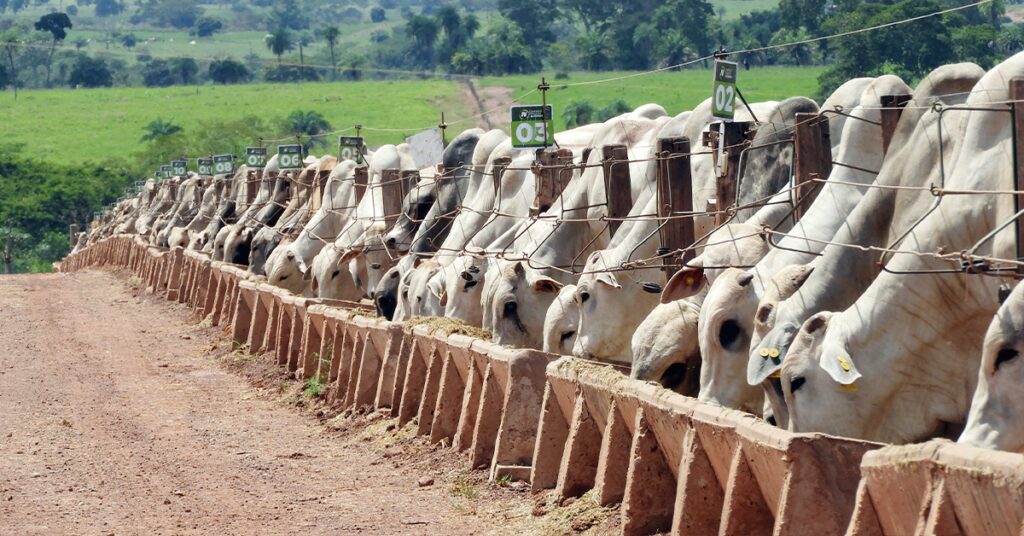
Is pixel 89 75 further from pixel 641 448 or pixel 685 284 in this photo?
pixel 641 448

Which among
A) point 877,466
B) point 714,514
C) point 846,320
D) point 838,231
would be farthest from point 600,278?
point 877,466

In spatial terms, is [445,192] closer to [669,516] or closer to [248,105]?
[669,516]

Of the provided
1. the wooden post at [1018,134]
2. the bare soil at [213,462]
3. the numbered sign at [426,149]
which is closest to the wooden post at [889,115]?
the wooden post at [1018,134]

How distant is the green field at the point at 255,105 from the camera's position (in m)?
68.2

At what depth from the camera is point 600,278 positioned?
41.2 feet

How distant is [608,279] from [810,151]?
2109 millimetres

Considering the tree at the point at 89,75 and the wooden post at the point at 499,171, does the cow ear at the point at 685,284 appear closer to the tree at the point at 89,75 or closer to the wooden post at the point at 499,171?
the wooden post at the point at 499,171

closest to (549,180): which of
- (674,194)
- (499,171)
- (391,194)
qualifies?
(499,171)

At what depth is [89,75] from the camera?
13762cm

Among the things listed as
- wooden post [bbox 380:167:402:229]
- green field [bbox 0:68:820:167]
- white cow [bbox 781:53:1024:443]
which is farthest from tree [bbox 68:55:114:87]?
white cow [bbox 781:53:1024:443]

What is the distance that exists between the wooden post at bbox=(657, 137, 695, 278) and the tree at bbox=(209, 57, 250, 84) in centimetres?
11950

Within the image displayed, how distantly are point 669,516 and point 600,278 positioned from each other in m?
4.35

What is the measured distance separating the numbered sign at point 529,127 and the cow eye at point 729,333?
656cm

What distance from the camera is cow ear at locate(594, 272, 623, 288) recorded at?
41.1ft
